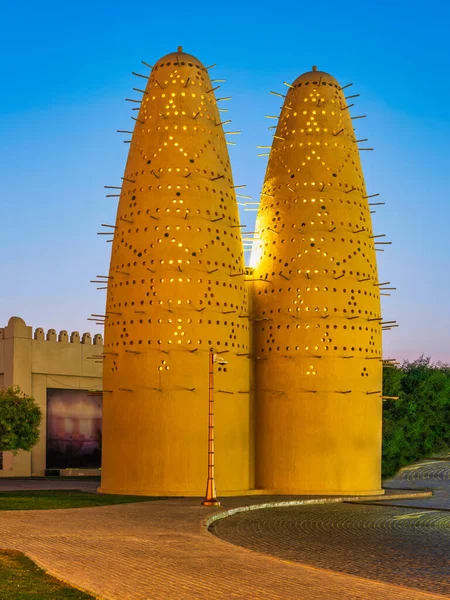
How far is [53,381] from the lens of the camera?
46094 millimetres

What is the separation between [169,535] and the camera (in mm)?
17000

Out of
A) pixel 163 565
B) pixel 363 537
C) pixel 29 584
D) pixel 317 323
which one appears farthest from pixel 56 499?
pixel 29 584

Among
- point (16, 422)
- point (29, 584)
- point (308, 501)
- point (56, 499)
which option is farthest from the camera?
point (16, 422)

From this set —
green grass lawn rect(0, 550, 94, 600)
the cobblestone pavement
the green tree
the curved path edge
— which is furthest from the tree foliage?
green grass lawn rect(0, 550, 94, 600)

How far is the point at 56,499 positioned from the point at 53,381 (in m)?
20.7

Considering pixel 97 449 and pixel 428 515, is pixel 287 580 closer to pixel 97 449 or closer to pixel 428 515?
pixel 428 515

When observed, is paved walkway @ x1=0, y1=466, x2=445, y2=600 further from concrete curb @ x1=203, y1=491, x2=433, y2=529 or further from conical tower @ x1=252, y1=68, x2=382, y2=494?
A: conical tower @ x1=252, y1=68, x2=382, y2=494

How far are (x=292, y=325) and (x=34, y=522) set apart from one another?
14.6 metres

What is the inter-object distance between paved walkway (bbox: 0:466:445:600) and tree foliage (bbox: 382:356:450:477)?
83.0ft

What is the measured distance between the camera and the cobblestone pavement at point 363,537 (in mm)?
14177

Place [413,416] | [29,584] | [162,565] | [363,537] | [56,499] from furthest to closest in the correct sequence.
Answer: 1. [413,416]
2. [56,499]
3. [363,537]
4. [162,565]
5. [29,584]

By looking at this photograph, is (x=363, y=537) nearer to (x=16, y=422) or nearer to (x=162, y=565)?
(x=162, y=565)

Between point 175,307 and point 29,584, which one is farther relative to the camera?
point 175,307

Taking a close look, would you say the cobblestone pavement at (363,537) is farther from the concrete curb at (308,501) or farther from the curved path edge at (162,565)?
the curved path edge at (162,565)
